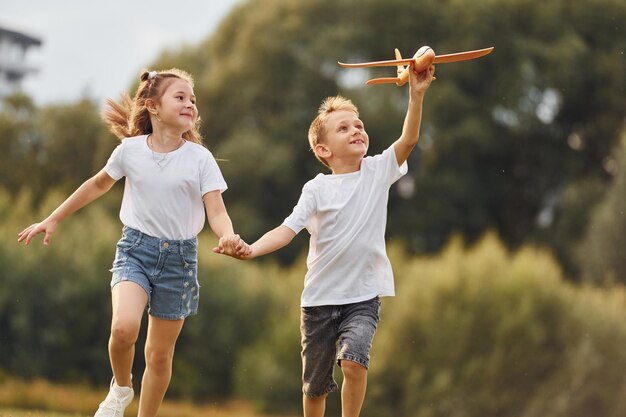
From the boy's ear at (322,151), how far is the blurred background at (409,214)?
53.5 ft

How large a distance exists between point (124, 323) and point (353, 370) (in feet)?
3.94

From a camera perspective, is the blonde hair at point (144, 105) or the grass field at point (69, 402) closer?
the blonde hair at point (144, 105)

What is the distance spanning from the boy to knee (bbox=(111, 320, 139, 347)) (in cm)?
79

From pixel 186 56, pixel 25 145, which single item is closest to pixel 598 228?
pixel 186 56

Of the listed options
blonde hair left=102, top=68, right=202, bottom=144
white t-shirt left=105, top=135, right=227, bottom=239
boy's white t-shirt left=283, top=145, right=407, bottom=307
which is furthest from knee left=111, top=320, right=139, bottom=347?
blonde hair left=102, top=68, right=202, bottom=144

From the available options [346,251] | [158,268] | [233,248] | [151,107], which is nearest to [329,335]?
[346,251]

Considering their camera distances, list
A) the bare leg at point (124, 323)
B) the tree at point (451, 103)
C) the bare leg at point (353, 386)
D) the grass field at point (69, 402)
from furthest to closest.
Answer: the tree at point (451, 103) < the grass field at point (69, 402) < the bare leg at point (353, 386) < the bare leg at point (124, 323)

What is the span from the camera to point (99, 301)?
916 inches

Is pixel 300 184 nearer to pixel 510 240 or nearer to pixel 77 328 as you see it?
pixel 510 240

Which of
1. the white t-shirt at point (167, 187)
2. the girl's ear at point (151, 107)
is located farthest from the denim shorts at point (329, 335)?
the girl's ear at point (151, 107)

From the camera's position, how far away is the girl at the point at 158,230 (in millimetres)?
5566

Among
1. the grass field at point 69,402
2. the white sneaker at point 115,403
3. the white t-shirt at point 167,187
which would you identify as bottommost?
the grass field at point 69,402

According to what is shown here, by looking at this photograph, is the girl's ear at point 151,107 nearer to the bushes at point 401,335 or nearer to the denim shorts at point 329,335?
the denim shorts at point 329,335

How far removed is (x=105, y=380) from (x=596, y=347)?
35.0 ft
